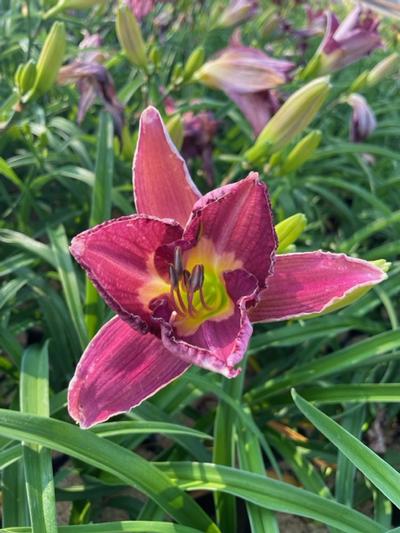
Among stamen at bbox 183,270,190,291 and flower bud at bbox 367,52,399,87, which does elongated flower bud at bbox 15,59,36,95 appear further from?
flower bud at bbox 367,52,399,87

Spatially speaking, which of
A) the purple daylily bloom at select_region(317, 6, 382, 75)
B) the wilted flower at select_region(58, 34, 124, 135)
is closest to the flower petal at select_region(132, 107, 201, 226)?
the wilted flower at select_region(58, 34, 124, 135)

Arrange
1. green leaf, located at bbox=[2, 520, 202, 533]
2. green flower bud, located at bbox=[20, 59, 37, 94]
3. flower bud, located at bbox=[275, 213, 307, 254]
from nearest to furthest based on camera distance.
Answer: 1. green leaf, located at bbox=[2, 520, 202, 533]
2. flower bud, located at bbox=[275, 213, 307, 254]
3. green flower bud, located at bbox=[20, 59, 37, 94]

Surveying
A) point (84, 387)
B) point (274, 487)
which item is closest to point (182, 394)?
point (274, 487)

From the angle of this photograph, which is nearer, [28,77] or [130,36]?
[28,77]

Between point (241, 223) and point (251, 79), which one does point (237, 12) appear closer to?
point (251, 79)

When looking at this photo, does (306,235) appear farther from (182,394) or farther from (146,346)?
(146,346)

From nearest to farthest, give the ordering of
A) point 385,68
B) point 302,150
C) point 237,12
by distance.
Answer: point 302,150
point 385,68
point 237,12

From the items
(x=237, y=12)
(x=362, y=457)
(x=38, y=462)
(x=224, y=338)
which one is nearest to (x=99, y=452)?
(x=38, y=462)
